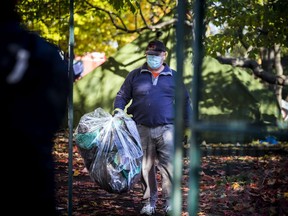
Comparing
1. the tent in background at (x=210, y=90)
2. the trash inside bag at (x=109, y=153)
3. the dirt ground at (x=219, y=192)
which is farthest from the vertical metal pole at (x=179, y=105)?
the tent in background at (x=210, y=90)

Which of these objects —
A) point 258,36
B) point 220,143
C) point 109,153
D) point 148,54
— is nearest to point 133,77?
point 148,54

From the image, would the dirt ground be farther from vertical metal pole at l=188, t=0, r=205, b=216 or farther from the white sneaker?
vertical metal pole at l=188, t=0, r=205, b=216

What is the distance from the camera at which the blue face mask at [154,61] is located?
5.53m

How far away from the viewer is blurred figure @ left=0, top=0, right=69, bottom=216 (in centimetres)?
204

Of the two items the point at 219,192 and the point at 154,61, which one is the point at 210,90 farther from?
the point at 154,61

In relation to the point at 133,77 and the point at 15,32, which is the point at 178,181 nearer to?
the point at 15,32

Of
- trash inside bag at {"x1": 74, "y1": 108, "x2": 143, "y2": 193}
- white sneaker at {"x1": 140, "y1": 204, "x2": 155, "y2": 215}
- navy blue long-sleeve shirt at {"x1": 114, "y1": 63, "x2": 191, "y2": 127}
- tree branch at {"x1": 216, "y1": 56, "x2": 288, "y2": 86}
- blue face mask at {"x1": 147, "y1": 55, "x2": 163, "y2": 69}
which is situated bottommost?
white sneaker at {"x1": 140, "y1": 204, "x2": 155, "y2": 215}

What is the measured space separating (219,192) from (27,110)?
217 inches

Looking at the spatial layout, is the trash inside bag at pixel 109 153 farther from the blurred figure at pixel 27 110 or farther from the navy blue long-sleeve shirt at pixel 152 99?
the blurred figure at pixel 27 110

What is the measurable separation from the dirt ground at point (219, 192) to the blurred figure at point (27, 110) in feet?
7.24

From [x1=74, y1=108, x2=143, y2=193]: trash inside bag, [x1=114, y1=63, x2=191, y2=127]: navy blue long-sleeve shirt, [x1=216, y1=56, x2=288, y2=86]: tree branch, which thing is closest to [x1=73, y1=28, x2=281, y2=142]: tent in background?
[x1=216, y1=56, x2=288, y2=86]: tree branch

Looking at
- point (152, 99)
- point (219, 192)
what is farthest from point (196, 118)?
point (219, 192)

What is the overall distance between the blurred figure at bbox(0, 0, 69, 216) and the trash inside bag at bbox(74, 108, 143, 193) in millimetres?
2753

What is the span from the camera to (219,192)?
7.25 meters
